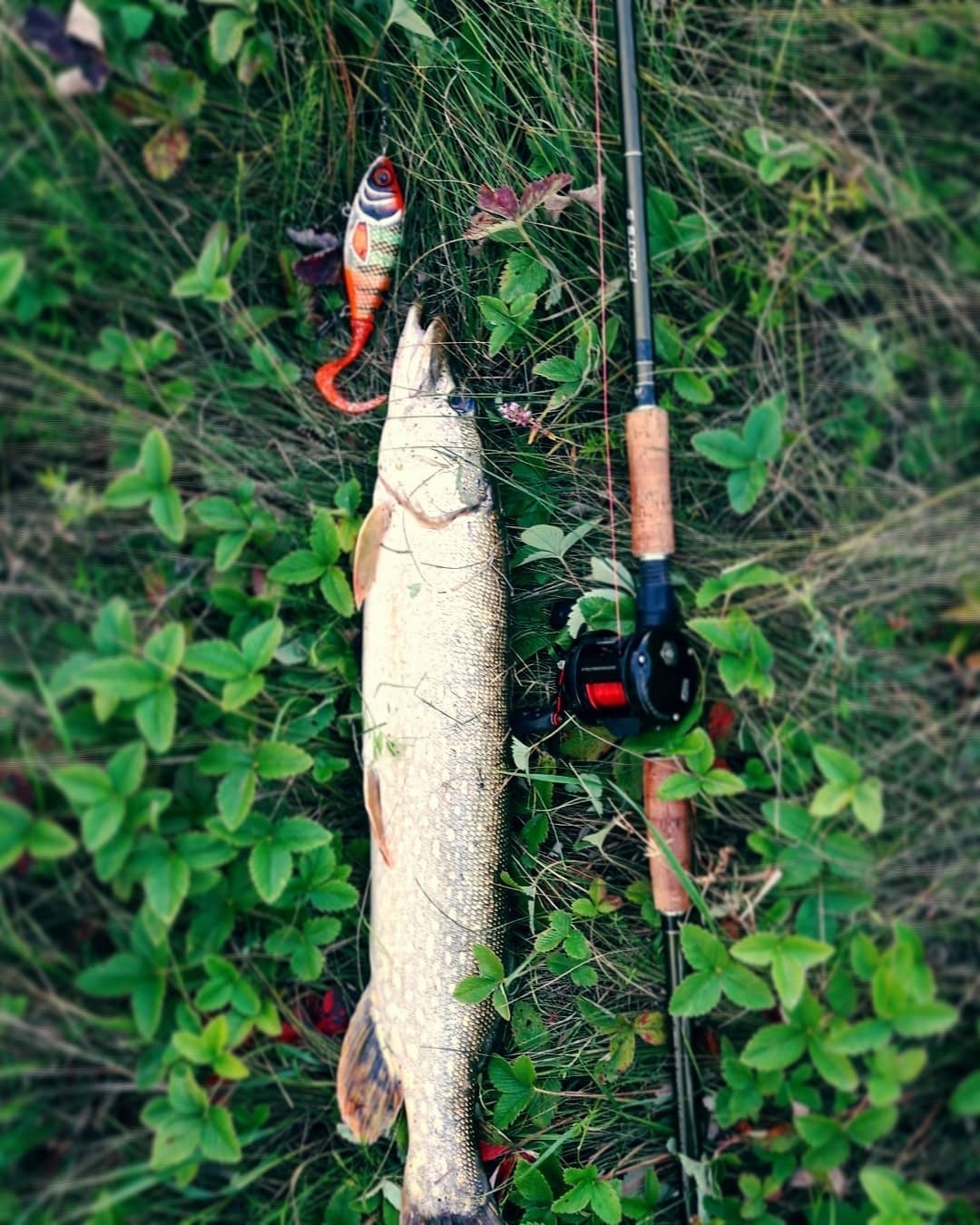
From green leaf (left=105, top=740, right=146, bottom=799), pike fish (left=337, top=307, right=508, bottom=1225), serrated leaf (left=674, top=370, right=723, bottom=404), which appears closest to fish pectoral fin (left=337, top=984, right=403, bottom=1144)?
pike fish (left=337, top=307, right=508, bottom=1225)

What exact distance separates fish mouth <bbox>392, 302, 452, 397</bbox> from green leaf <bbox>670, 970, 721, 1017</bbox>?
121 cm

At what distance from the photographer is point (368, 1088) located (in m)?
1.67

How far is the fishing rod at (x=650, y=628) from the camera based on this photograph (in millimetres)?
1582

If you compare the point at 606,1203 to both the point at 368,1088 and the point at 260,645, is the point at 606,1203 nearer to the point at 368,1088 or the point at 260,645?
the point at 368,1088

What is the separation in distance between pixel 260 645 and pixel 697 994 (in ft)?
3.29

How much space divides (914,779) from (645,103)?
4.62 ft

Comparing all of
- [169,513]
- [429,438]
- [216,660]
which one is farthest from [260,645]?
[429,438]

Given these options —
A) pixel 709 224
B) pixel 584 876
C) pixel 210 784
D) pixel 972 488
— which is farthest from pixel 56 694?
pixel 972 488

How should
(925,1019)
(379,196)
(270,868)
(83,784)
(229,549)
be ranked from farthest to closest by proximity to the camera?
1. (379,196)
2. (229,549)
3. (270,868)
4. (83,784)
5. (925,1019)

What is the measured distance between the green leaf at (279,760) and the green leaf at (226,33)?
136 centimetres

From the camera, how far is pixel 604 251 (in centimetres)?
178

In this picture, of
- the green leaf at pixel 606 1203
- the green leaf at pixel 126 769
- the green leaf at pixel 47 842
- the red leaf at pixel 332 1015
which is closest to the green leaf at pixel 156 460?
the green leaf at pixel 126 769

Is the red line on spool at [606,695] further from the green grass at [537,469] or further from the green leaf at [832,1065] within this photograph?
the green leaf at [832,1065]


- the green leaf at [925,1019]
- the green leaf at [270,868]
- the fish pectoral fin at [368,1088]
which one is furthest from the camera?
the fish pectoral fin at [368,1088]
